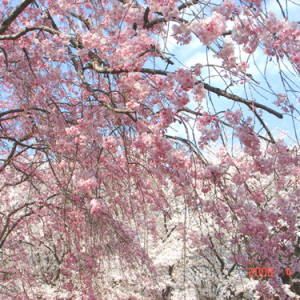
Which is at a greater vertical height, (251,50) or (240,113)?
(251,50)

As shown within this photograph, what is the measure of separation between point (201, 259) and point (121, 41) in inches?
229

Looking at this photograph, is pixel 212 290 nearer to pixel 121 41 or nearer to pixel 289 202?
pixel 289 202

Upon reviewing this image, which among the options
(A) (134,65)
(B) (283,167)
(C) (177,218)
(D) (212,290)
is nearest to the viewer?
(A) (134,65)

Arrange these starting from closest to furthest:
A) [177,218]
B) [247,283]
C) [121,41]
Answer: [121,41], [247,283], [177,218]

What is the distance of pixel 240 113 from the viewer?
2.32 metres

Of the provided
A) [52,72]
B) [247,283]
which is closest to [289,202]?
[52,72]

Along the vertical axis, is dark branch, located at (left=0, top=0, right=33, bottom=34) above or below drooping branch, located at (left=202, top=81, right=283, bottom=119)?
above

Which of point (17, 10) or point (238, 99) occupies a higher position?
point (17, 10)

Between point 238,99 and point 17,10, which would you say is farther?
point 17,10

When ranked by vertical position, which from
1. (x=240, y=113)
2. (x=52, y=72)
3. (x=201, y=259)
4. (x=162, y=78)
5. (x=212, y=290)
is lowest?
(x=212, y=290)

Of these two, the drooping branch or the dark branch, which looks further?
the dark branch

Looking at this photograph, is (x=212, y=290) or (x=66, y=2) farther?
(x=212, y=290)

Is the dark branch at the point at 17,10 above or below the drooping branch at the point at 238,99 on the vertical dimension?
above

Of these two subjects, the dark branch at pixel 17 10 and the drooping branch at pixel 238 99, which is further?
the dark branch at pixel 17 10
